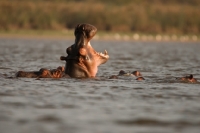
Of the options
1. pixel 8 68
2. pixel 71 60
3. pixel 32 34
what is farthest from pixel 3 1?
pixel 71 60

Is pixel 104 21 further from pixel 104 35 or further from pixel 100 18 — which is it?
pixel 104 35

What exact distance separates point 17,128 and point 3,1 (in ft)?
133

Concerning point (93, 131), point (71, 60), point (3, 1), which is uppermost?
point (3, 1)

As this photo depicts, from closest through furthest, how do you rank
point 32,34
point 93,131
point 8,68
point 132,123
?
1. point 93,131
2. point 132,123
3. point 8,68
4. point 32,34

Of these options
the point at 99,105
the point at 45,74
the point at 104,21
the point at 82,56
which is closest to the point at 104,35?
the point at 104,21

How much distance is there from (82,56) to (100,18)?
36.5 m

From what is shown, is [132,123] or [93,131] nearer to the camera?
[93,131]

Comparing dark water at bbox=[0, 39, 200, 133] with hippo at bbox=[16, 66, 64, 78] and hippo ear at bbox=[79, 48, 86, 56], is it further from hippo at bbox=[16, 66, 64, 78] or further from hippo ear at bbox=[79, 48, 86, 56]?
hippo ear at bbox=[79, 48, 86, 56]

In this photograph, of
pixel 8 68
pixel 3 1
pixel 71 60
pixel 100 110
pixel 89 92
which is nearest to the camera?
pixel 100 110

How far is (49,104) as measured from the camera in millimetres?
9609

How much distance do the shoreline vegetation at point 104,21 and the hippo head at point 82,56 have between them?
3009cm

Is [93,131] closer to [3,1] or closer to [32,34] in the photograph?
[32,34]

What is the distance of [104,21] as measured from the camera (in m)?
48.7

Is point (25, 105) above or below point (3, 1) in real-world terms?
below
